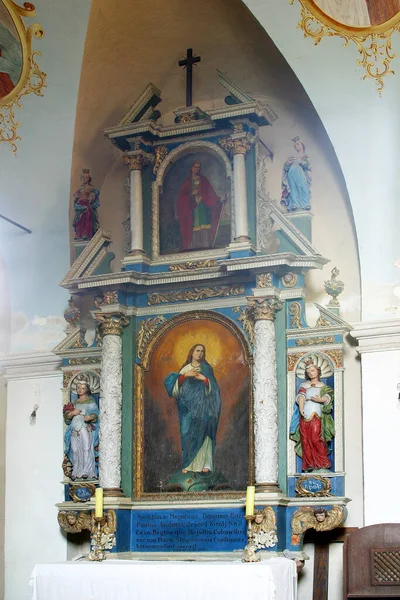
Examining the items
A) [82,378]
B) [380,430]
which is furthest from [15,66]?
[380,430]

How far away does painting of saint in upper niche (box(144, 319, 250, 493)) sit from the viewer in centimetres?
1180

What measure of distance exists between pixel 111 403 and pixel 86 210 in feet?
7.64

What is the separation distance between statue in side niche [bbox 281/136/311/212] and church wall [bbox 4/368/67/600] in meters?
3.39

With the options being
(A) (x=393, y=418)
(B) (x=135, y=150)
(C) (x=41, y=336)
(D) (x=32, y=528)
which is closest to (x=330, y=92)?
(B) (x=135, y=150)

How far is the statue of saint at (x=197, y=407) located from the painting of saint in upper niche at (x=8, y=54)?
Result: 3.59 metres

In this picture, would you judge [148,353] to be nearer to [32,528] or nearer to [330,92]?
[32,528]

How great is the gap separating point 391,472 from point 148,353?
118 inches

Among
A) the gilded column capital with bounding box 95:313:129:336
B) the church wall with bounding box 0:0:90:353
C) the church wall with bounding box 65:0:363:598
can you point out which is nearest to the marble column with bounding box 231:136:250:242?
the church wall with bounding box 65:0:363:598

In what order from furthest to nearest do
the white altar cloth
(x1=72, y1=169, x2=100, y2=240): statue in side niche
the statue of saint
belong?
(x1=72, y1=169, x2=100, y2=240): statue in side niche < the statue of saint < the white altar cloth

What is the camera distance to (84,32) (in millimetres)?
12234

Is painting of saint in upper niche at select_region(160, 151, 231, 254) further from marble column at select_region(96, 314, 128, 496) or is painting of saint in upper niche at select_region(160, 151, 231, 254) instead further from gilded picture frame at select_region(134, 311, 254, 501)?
marble column at select_region(96, 314, 128, 496)

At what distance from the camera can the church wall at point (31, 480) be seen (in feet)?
41.6

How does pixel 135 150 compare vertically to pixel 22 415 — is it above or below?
above

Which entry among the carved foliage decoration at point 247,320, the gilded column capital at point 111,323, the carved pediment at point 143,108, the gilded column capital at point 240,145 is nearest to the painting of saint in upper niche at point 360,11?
the gilded column capital at point 240,145
